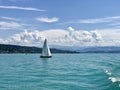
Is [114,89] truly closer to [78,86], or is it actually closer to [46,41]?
[78,86]

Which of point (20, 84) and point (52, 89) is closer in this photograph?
point (52, 89)

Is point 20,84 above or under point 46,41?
under

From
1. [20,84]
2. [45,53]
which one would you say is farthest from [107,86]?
[45,53]

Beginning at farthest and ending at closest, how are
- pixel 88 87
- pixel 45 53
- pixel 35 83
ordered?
pixel 45 53 → pixel 35 83 → pixel 88 87

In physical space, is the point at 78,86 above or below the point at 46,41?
below

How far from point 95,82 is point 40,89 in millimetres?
9392

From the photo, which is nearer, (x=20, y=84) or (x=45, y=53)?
(x=20, y=84)

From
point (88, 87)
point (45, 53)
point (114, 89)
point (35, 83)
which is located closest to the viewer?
point (114, 89)

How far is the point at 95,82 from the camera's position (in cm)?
4562

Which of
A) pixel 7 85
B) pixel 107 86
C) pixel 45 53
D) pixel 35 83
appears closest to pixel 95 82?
pixel 107 86

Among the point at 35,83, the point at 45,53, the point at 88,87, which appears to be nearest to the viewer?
the point at 88,87

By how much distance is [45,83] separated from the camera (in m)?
44.4

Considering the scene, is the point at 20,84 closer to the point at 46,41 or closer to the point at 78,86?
the point at 78,86

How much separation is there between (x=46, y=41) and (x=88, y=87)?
11872 cm
